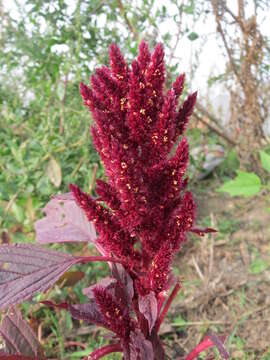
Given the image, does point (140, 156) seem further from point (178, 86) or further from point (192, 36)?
point (192, 36)

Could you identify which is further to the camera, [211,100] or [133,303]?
[211,100]

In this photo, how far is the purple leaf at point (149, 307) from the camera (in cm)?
79

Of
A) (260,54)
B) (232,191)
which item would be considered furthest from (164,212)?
(260,54)

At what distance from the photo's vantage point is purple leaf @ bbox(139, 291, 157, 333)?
0.79 m

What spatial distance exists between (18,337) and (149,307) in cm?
34

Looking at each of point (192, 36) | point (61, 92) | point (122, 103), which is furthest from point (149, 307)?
point (192, 36)

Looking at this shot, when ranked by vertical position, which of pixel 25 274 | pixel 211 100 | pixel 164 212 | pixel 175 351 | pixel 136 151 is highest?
pixel 211 100

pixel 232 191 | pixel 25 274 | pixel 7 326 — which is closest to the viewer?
pixel 25 274

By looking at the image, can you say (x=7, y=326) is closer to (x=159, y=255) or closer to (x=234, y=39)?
(x=159, y=255)

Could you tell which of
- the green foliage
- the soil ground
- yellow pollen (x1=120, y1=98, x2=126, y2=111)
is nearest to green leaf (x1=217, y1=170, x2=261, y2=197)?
the green foliage

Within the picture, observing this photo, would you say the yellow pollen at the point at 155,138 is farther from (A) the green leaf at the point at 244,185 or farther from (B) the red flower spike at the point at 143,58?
(A) the green leaf at the point at 244,185

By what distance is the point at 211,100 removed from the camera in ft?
10.9

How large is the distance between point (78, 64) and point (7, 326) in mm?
1436

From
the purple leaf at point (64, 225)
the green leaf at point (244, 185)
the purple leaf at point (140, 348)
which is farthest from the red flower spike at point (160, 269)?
the green leaf at point (244, 185)
